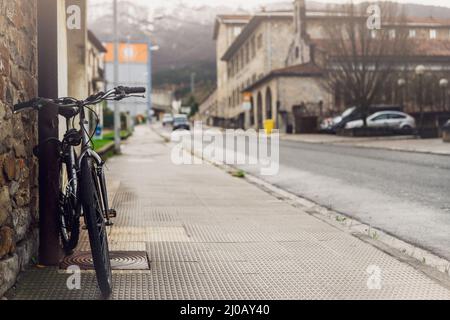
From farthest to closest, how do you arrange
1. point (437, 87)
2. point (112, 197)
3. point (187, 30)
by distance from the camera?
1. point (187, 30)
2. point (437, 87)
3. point (112, 197)

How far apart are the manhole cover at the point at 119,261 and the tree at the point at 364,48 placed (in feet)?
102

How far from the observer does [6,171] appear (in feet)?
14.0

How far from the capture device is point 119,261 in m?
5.30

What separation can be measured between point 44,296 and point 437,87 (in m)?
40.6

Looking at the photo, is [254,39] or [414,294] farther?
[254,39]

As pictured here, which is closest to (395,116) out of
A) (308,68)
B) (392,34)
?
(392,34)

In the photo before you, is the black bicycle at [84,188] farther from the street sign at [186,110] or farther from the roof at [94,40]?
the street sign at [186,110]

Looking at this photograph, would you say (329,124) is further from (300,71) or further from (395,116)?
(300,71)

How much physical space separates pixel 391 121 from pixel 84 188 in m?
35.9

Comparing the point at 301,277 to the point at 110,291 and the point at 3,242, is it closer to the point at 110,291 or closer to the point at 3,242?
the point at 110,291

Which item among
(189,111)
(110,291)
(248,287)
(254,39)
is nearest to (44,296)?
(110,291)

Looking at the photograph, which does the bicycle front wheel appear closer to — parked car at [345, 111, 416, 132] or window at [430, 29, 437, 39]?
parked car at [345, 111, 416, 132]

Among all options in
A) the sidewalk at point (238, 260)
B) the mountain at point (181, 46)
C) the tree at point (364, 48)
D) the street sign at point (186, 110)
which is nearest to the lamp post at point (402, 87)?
the tree at point (364, 48)

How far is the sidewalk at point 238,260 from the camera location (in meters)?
4.40
